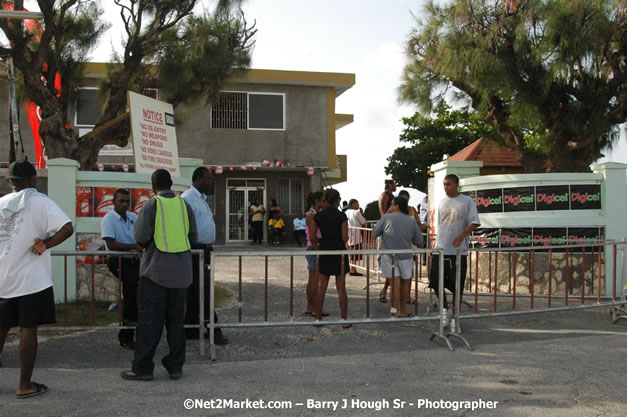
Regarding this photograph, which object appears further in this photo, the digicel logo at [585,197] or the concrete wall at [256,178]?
the concrete wall at [256,178]

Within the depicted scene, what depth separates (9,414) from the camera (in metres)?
4.35

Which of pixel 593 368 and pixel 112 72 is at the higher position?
pixel 112 72

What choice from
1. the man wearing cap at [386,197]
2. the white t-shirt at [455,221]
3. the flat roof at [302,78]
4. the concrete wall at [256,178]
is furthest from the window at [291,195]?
the white t-shirt at [455,221]

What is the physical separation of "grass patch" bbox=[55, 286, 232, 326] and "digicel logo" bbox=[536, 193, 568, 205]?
5.18 metres

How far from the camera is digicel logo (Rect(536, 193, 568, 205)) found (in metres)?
9.91

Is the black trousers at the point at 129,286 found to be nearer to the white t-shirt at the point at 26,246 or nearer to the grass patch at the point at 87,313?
the grass patch at the point at 87,313

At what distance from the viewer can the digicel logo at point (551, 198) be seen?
9906 mm

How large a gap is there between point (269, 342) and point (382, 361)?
1.42 m

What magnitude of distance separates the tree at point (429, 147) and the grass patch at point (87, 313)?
20994 millimetres

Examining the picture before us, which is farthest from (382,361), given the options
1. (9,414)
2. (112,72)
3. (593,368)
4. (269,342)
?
(112,72)

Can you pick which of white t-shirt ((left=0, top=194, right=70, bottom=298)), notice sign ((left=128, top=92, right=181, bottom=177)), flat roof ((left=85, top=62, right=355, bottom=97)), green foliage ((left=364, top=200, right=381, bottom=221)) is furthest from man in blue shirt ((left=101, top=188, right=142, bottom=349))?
green foliage ((left=364, top=200, right=381, bottom=221))

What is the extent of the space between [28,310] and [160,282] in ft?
3.33

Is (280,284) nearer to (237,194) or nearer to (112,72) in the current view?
(112,72)

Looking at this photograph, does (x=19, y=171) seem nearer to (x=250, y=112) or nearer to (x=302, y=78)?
(x=250, y=112)
